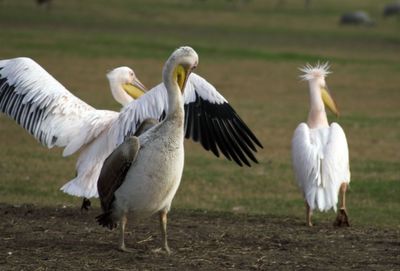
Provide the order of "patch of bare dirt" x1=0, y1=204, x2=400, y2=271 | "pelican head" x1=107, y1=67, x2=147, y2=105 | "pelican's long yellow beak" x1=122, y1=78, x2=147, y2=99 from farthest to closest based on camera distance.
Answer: "pelican's long yellow beak" x1=122, y1=78, x2=147, y2=99 < "pelican head" x1=107, y1=67, x2=147, y2=105 < "patch of bare dirt" x1=0, y1=204, x2=400, y2=271

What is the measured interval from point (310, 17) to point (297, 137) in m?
41.8

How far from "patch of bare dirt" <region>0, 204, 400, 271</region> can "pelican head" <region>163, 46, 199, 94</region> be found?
131 cm

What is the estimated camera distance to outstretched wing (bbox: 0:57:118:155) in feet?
29.1

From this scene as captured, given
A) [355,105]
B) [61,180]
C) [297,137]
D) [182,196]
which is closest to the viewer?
[297,137]

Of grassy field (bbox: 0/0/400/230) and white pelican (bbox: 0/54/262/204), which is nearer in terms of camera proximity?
white pelican (bbox: 0/54/262/204)

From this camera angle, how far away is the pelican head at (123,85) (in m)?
10.2

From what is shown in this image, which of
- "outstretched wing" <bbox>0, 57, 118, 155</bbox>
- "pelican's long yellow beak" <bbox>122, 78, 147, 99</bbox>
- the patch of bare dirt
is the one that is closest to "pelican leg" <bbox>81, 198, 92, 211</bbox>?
the patch of bare dirt

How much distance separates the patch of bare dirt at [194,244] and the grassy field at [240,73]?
1.43 m

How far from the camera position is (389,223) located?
9938 millimetres

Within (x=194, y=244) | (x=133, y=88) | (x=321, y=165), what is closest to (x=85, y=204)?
(x=133, y=88)

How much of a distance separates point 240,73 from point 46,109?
1880cm

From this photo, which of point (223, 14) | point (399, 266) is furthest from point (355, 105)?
point (223, 14)

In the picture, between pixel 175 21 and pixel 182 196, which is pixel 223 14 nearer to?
pixel 175 21

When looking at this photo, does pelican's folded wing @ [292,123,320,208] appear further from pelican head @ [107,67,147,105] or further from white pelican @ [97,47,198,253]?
white pelican @ [97,47,198,253]
